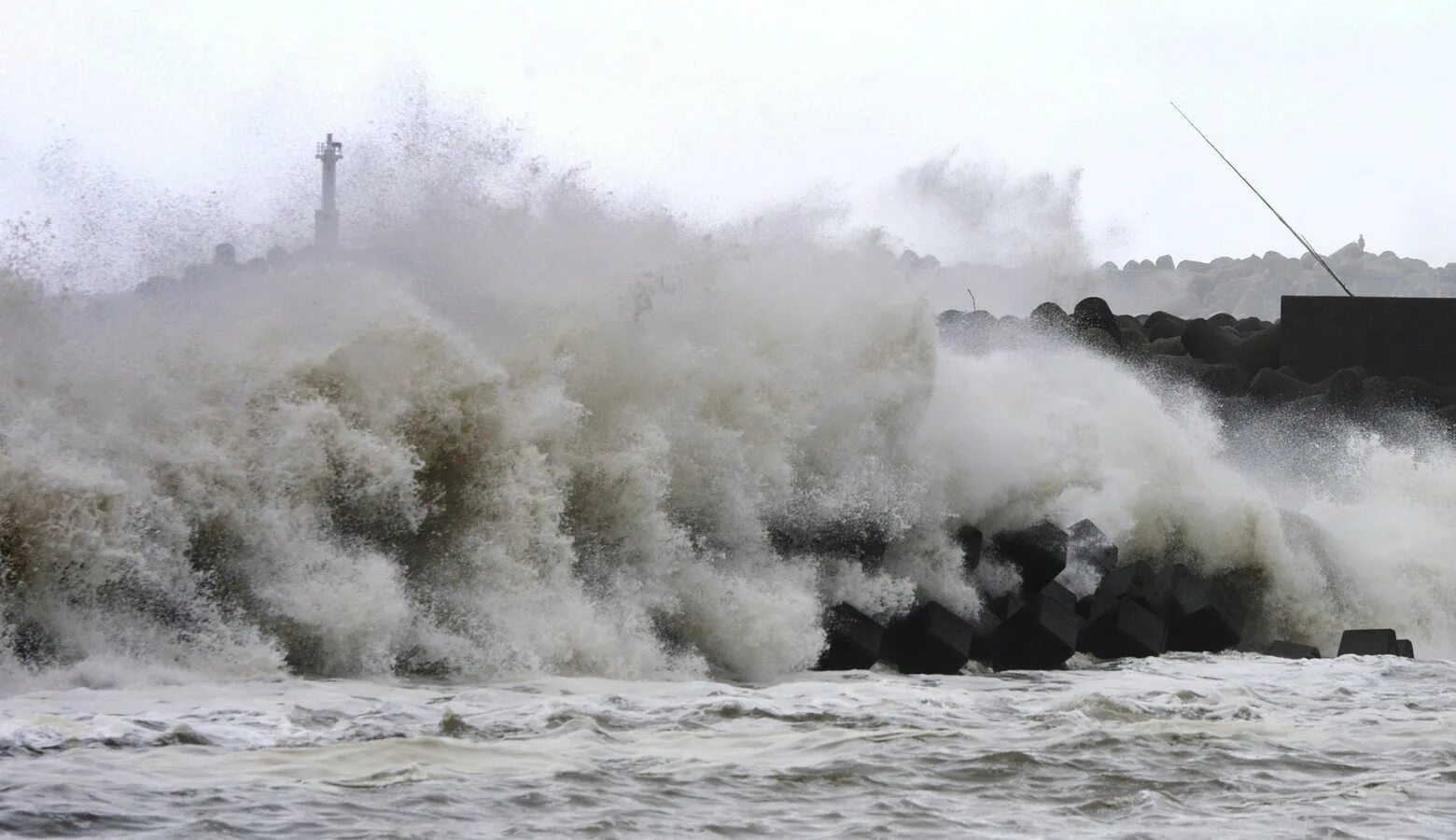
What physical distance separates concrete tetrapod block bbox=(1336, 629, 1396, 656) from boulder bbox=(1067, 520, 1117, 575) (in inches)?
55.9

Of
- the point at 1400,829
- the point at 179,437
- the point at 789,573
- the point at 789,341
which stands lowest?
the point at 1400,829

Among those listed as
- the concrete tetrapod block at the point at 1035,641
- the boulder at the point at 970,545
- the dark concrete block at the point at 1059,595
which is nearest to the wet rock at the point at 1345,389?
the dark concrete block at the point at 1059,595

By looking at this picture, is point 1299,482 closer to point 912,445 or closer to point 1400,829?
point 912,445

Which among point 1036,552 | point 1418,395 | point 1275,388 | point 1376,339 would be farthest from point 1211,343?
point 1036,552

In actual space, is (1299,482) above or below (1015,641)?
above

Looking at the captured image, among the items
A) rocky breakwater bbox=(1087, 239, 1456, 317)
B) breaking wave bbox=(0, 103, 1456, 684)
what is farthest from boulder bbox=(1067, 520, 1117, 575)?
rocky breakwater bbox=(1087, 239, 1456, 317)

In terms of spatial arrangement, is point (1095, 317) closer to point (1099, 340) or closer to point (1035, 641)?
point (1099, 340)

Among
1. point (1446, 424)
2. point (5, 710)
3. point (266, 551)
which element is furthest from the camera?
point (1446, 424)

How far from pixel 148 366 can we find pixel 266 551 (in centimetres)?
120

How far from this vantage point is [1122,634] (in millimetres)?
9844

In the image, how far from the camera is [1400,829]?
538 cm

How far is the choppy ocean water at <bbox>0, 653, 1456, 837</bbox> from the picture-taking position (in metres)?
4.98

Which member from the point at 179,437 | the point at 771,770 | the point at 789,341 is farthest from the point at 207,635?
the point at 789,341

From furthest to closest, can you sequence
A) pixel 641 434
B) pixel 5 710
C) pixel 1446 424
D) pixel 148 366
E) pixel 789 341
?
pixel 1446 424, pixel 789 341, pixel 641 434, pixel 148 366, pixel 5 710
